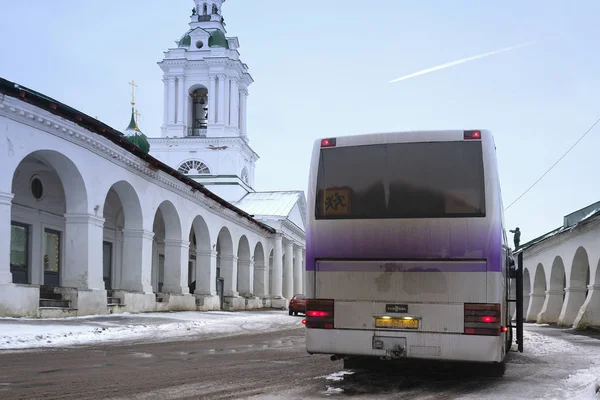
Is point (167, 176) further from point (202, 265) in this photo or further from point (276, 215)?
point (276, 215)

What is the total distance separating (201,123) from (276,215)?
14052 mm

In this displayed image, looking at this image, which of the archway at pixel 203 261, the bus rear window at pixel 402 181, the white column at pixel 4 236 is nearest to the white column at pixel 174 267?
the archway at pixel 203 261

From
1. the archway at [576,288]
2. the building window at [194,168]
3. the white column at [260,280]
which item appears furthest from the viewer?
the building window at [194,168]

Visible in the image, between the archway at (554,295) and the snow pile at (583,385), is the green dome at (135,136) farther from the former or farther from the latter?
the snow pile at (583,385)

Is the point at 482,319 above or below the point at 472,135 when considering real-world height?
below

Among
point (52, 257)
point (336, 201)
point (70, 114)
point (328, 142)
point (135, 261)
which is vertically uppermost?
point (70, 114)

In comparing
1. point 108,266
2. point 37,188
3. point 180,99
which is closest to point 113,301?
point 37,188

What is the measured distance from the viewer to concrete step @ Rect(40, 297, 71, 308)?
20.1m

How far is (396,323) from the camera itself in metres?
8.61

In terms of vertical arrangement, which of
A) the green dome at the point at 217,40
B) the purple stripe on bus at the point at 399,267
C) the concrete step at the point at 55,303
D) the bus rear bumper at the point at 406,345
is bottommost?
the concrete step at the point at 55,303

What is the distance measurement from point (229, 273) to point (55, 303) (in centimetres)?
2155

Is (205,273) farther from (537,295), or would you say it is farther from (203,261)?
(537,295)

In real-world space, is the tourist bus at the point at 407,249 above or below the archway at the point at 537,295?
above

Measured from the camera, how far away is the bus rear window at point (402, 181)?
859 cm
